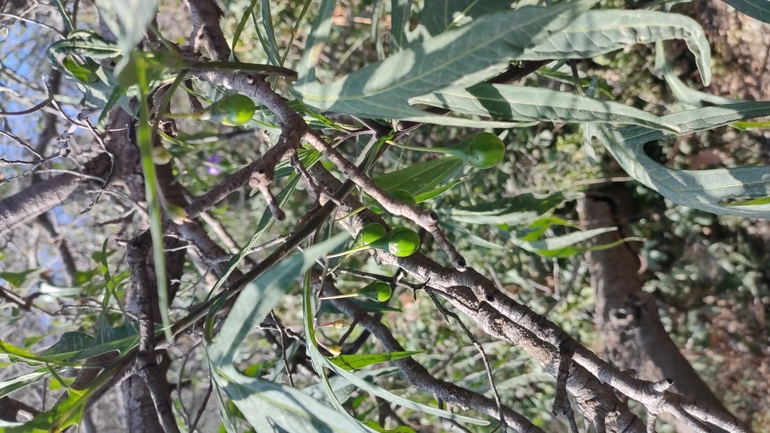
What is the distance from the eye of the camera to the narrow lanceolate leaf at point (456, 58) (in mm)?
322

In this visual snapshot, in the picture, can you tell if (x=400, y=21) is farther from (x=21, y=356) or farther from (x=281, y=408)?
(x=21, y=356)

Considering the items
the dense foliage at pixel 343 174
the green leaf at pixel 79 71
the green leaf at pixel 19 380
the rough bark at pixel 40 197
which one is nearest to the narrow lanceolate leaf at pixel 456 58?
the dense foliage at pixel 343 174

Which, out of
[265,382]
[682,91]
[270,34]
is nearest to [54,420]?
[265,382]

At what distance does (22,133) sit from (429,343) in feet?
7.56

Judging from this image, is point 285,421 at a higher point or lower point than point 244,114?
lower

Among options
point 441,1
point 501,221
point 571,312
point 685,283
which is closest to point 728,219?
point 685,283

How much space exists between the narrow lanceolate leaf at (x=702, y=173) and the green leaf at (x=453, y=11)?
227 mm

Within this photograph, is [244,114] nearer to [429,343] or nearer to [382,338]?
[382,338]

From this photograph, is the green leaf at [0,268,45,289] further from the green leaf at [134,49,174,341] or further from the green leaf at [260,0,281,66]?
the green leaf at [134,49,174,341]

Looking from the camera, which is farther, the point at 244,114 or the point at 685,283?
the point at 685,283

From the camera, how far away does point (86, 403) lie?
1.63 ft

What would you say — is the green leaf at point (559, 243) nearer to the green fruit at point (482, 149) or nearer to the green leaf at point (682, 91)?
the green leaf at point (682, 91)

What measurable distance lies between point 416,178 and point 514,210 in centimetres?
45

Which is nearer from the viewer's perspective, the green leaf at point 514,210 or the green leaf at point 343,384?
the green leaf at point 343,384
